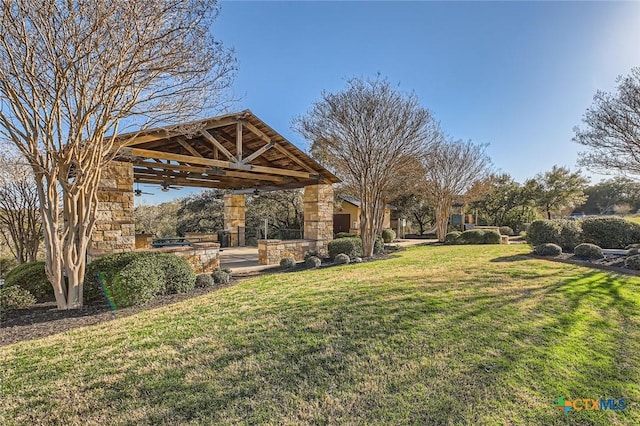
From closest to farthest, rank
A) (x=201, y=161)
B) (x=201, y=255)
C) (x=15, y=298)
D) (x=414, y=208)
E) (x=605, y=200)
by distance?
(x=15, y=298) < (x=201, y=161) < (x=201, y=255) < (x=414, y=208) < (x=605, y=200)

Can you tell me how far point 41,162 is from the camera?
4.78m

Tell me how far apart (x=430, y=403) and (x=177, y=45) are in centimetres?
607

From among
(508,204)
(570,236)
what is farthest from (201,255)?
(508,204)

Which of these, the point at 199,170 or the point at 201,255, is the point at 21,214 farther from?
the point at 201,255

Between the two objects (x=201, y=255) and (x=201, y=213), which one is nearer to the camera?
(x=201, y=255)

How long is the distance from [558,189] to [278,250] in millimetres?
25551

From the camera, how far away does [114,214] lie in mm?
7055

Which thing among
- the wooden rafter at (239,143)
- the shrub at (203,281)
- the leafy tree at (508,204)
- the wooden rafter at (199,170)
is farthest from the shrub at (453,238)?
the shrub at (203,281)

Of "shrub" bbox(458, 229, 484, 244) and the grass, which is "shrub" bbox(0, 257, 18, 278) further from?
"shrub" bbox(458, 229, 484, 244)

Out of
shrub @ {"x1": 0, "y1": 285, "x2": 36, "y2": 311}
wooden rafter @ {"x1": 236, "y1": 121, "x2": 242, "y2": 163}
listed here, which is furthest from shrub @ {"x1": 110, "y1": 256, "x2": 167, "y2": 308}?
wooden rafter @ {"x1": 236, "y1": 121, "x2": 242, "y2": 163}

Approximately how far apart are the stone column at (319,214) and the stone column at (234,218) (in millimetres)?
5698

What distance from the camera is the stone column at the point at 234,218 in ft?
52.1

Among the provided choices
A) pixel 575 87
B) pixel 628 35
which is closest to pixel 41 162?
pixel 628 35

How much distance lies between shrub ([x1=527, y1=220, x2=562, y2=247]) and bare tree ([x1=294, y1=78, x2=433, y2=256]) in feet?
17.8
